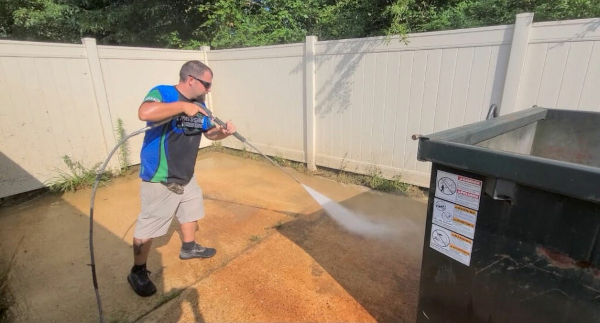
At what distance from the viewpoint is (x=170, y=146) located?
2.48 metres

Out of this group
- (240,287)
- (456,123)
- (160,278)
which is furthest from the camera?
(456,123)

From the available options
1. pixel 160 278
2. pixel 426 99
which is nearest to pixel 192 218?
pixel 160 278

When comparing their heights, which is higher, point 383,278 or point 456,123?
point 456,123

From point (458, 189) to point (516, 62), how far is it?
2862mm

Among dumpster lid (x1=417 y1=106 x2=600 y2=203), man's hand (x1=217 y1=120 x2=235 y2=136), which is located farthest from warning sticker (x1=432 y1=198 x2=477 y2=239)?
man's hand (x1=217 y1=120 x2=235 y2=136)

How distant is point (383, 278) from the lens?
8.73ft

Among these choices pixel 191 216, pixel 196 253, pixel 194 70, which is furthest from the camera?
pixel 196 253

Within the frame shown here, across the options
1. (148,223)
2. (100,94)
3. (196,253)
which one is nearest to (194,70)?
(148,223)

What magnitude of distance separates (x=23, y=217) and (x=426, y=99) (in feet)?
17.5

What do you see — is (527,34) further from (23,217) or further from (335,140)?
(23,217)

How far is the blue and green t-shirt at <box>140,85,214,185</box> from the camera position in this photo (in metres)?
2.43

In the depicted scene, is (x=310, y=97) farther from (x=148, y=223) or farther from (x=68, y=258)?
(x=68, y=258)

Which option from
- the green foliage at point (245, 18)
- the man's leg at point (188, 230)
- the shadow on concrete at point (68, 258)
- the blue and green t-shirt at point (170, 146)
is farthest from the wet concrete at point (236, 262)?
the green foliage at point (245, 18)

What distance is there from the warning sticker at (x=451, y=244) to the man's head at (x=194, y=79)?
192cm
